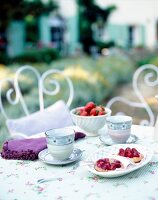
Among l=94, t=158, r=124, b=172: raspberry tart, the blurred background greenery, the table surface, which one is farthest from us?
the blurred background greenery

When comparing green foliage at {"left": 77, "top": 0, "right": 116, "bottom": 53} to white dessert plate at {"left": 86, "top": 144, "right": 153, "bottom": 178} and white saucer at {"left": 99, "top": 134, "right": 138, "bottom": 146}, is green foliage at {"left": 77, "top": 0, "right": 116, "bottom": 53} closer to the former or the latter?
white saucer at {"left": 99, "top": 134, "right": 138, "bottom": 146}

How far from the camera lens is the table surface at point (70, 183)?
118 centimetres

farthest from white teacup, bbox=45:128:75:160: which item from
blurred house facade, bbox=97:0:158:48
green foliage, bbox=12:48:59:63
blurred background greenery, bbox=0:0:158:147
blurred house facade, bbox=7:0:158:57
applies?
blurred house facade, bbox=97:0:158:48

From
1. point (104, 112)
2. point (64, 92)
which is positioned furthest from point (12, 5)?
point (104, 112)

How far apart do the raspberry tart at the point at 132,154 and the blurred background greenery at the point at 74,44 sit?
313 centimetres

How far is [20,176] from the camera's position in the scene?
53.5 inches

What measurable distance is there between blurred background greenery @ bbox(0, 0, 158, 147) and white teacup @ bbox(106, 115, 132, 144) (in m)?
2.93

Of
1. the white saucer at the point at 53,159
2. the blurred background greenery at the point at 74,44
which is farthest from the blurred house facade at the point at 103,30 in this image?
the white saucer at the point at 53,159

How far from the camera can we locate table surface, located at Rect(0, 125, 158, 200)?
118 centimetres

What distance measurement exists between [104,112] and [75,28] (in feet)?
32.7

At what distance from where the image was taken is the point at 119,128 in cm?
156

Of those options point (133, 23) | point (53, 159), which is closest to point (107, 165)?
point (53, 159)

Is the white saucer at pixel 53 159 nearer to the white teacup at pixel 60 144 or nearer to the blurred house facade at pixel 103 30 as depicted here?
the white teacup at pixel 60 144

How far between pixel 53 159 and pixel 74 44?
9998mm
